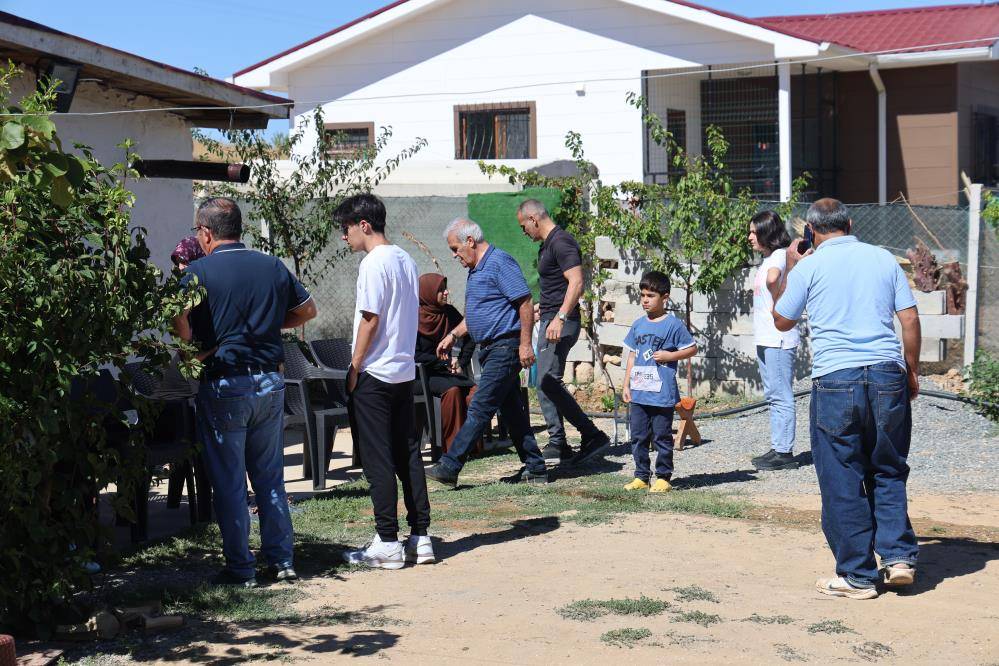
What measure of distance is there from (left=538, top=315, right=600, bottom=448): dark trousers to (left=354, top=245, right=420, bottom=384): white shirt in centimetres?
281

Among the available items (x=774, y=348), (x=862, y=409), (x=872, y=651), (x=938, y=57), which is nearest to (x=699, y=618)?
(x=872, y=651)

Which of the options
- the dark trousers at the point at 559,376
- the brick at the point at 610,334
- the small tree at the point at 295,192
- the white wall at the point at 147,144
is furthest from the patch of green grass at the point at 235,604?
the brick at the point at 610,334

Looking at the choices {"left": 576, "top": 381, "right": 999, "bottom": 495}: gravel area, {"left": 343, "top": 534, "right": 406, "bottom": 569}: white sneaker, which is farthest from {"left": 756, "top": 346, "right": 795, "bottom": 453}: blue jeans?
{"left": 343, "top": 534, "right": 406, "bottom": 569}: white sneaker

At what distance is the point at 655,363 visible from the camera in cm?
819

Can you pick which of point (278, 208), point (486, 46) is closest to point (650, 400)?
point (278, 208)

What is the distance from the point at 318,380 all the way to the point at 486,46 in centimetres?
1059

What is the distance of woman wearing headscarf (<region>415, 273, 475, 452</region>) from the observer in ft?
32.4

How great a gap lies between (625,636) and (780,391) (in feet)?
14.1

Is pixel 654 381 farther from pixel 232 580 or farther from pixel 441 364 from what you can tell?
pixel 232 580

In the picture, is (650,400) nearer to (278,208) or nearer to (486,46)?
(278,208)

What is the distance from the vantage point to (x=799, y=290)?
595cm

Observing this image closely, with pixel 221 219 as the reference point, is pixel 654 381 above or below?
below

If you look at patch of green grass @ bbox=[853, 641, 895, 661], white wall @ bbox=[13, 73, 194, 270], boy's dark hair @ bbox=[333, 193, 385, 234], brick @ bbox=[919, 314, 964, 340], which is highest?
white wall @ bbox=[13, 73, 194, 270]

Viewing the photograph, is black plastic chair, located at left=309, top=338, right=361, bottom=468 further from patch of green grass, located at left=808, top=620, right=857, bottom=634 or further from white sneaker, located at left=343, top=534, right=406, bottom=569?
patch of green grass, located at left=808, top=620, right=857, bottom=634
